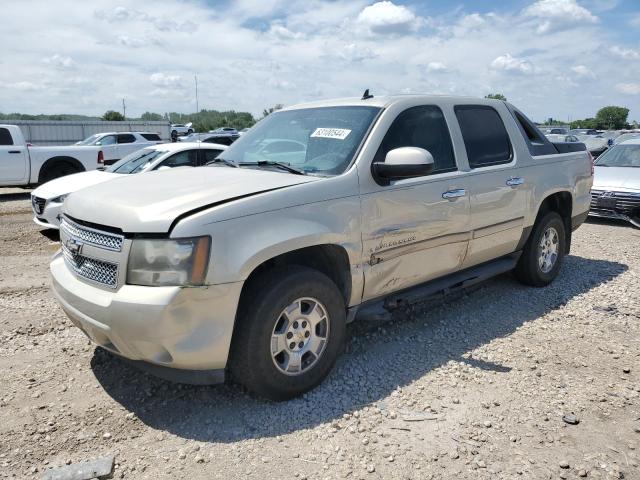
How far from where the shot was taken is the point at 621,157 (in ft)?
34.6

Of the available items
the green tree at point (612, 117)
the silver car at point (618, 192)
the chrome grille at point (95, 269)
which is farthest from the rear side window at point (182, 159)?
the green tree at point (612, 117)

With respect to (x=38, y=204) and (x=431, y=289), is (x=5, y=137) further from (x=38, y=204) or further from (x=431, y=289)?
(x=431, y=289)

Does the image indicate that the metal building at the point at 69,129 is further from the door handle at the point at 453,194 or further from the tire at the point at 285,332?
the tire at the point at 285,332

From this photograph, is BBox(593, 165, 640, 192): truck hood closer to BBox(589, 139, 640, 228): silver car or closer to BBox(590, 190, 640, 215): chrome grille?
BBox(589, 139, 640, 228): silver car

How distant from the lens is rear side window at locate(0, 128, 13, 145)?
1295cm

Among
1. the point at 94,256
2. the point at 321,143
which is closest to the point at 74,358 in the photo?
the point at 94,256

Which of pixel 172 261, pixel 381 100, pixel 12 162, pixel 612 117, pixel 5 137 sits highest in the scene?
pixel 612 117

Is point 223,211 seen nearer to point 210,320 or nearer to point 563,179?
point 210,320

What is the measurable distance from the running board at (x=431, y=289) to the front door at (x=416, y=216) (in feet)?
0.25

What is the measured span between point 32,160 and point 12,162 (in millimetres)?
432

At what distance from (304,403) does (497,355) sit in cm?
162

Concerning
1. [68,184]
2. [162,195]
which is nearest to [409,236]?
[162,195]

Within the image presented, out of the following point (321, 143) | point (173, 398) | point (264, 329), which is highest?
point (321, 143)

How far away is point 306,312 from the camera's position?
10.9ft
